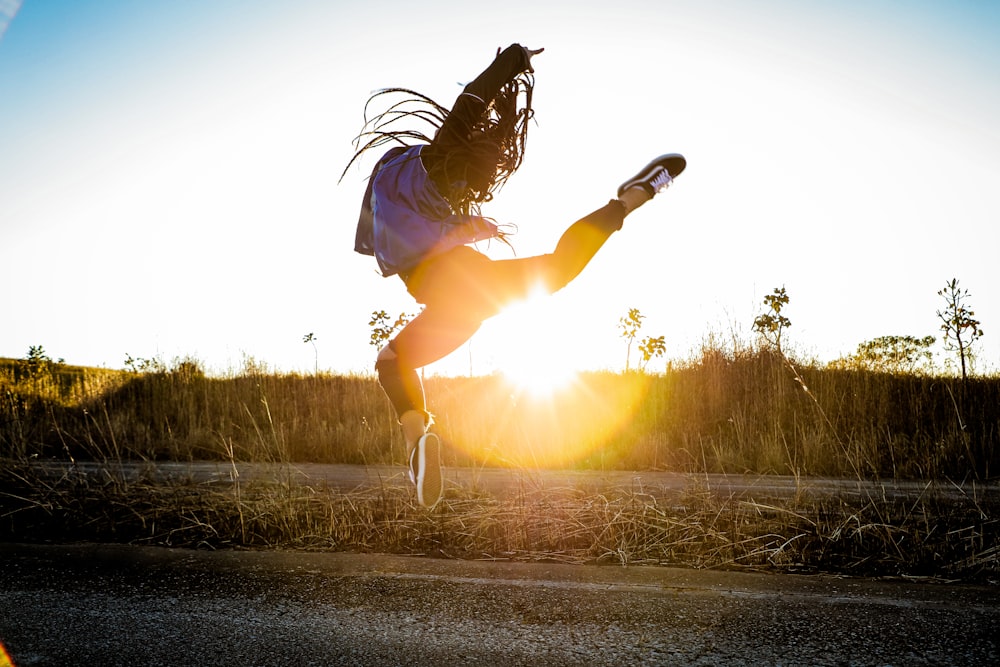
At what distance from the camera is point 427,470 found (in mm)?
3215

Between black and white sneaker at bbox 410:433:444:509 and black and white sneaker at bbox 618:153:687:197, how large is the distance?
1.51 m

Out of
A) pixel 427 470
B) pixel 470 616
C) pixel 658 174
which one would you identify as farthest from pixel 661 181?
pixel 470 616

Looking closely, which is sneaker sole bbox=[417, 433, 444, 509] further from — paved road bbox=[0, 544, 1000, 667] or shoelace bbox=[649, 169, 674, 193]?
shoelace bbox=[649, 169, 674, 193]

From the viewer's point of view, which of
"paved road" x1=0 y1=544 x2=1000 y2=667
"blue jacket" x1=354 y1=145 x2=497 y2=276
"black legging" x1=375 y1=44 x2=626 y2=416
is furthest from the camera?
"blue jacket" x1=354 y1=145 x2=497 y2=276

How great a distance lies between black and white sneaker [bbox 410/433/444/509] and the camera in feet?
10.5

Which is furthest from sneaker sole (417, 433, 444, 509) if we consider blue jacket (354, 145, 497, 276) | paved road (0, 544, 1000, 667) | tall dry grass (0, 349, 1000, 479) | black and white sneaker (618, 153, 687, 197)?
tall dry grass (0, 349, 1000, 479)

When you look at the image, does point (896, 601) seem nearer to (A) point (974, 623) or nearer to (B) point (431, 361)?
(A) point (974, 623)

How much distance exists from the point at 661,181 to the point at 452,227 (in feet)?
3.57

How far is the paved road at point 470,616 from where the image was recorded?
1957 mm

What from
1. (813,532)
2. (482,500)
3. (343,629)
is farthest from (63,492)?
(813,532)

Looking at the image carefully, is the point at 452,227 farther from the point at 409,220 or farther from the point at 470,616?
the point at 470,616

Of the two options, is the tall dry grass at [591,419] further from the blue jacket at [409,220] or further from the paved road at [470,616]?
the paved road at [470,616]

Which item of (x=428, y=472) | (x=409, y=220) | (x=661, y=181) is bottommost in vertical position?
(x=428, y=472)

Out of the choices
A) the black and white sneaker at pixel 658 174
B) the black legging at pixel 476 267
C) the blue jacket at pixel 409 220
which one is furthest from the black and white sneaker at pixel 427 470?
the black and white sneaker at pixel 658 174
